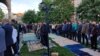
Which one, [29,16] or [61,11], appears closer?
[61,11]

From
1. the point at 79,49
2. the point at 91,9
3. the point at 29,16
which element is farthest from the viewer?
the point at 29,16

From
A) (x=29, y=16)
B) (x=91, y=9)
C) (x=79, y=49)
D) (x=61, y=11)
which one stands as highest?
(x=91, y=9)

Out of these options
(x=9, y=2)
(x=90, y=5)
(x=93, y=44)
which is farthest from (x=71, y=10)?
(x=93, y=44)

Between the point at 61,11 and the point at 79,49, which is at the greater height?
the point at 61,11

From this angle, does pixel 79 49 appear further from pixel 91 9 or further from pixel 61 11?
pixel 61 11

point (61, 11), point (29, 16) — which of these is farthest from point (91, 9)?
point (29, 16)

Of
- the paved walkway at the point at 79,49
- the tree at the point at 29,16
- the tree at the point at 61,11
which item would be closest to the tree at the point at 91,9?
the tree at the point at 61,11

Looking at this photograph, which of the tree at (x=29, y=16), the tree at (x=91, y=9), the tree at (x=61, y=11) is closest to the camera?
the tree at (x=91, y=9)

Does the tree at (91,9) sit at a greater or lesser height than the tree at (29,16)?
greater

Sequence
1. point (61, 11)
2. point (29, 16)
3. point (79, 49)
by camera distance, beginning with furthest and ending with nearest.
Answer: point (29, 16) < point (61, 11) < point (79, 49)

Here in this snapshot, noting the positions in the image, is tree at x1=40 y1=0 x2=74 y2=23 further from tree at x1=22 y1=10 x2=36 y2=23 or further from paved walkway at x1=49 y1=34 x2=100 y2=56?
paved walkway at x1=49 y1=34 x2=100 y2=56

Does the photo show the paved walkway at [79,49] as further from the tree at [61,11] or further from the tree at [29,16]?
the tree at [29,16]

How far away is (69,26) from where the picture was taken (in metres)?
32.9

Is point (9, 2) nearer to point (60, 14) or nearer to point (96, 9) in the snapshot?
point (60, 14)
